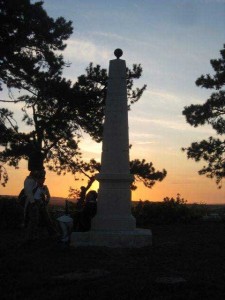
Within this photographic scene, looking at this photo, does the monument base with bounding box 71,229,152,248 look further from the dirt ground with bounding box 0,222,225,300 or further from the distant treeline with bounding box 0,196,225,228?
the distant treeline with bounding box 0,196,225,228

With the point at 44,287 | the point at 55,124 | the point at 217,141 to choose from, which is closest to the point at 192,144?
the point at 217,141

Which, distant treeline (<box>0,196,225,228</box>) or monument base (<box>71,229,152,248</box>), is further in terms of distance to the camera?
distant treeline (<box>0,196,225,228</box>)

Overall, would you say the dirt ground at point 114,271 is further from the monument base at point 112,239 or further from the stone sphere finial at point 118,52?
the stone sphere finial at point 118,52

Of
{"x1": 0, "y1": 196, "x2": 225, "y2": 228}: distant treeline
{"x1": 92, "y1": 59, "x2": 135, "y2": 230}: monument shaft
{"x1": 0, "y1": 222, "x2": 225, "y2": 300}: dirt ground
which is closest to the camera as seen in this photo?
{"x1": 0, "y1": 222, "x2": 225, "y2": 300}: dirt ground

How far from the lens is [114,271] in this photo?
312 inches

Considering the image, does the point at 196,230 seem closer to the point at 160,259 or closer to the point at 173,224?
the point at 173,224

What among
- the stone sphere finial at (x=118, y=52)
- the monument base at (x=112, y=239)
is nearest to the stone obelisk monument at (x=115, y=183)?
the monument base at (x=112, y=239)

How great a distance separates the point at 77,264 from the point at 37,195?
10.6 ft

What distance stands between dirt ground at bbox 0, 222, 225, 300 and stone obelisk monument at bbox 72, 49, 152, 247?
44 centimetres

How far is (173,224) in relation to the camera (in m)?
18.4

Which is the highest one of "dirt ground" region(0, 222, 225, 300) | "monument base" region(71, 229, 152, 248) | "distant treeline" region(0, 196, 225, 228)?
"distant treeline" region(0, 196, 225, 228)

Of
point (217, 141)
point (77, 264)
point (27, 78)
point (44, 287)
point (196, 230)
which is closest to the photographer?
point (44, 287)

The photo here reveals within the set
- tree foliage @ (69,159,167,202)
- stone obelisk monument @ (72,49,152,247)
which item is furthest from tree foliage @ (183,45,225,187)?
stone obelisk monument @ (72,49,152,247)

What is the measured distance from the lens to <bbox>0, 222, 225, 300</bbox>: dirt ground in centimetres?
639
